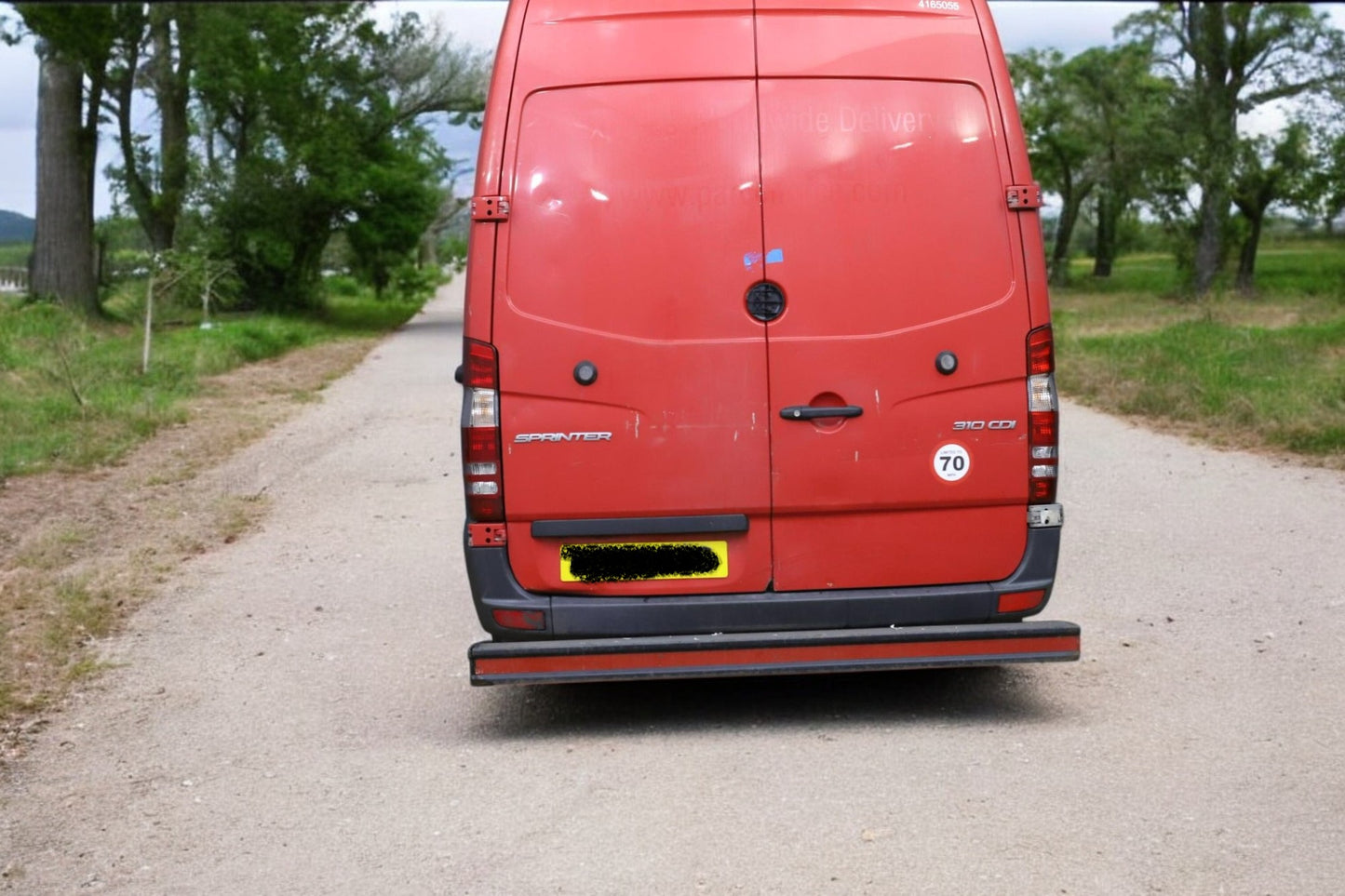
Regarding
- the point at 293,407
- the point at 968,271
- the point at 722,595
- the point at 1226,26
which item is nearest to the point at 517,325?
the point at 722,595

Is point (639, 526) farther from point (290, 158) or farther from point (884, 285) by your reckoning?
point (290, 158)

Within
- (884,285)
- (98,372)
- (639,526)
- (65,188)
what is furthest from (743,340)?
(65,188)

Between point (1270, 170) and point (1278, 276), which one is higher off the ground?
point (1270, 170)

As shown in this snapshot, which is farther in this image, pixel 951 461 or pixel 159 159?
pixel 159 159

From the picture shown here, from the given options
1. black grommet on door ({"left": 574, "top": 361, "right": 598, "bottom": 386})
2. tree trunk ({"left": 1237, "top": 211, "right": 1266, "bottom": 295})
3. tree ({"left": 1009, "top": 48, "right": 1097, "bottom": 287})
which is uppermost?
tree ({"left": 1009, "top": 48, "right": 1097, "bottom": 287})

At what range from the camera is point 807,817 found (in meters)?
4.71

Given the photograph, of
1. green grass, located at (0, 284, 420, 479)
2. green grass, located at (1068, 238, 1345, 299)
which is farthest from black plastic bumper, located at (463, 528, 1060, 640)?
green grass, located at (1068, 238, 1345, 299)

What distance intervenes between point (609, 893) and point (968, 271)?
2.53 meters

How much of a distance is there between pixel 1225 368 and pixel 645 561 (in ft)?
44.1

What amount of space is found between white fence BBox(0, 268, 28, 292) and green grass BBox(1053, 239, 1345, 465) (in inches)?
802

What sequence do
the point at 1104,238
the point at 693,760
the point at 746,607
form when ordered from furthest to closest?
Answer: the point at 1104,238, the point at 746,607, the point at 693,760

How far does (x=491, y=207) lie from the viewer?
5.56 meters

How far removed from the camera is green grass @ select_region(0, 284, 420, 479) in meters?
13.7

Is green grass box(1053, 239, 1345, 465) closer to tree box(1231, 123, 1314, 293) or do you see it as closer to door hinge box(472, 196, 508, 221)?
door hinge box(472, 196, 508, 221)
